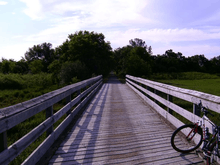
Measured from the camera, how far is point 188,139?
13.1 ft

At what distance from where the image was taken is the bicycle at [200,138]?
10.1ft

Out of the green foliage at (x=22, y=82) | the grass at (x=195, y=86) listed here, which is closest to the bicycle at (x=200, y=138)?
the grass at (x=195, y=86)

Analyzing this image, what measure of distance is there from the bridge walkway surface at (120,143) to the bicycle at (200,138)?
0.19 m

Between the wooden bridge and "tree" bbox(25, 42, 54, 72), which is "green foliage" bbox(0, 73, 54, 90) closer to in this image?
the wooden bridge

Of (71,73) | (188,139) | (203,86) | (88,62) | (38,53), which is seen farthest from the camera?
(38,53)

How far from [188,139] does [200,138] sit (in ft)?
1.06

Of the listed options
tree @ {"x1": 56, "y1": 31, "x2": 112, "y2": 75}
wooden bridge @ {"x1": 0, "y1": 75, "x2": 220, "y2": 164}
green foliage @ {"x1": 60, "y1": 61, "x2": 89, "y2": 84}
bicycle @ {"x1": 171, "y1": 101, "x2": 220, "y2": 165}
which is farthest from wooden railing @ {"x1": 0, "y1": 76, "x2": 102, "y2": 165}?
tree @ {"x1": 56, "y1": 31, "x2": 112, "y2": 75}

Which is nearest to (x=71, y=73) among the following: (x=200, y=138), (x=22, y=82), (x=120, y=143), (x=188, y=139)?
(x=22, y=82)

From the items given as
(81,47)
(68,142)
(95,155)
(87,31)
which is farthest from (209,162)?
(87,31)

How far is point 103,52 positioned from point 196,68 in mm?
61213

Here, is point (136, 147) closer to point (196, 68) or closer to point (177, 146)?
point (177, 146)

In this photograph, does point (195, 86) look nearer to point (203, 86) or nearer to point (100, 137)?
point (203, 86)

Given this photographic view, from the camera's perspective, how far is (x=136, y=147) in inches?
158

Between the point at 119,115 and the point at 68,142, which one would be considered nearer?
the point at 68,142
